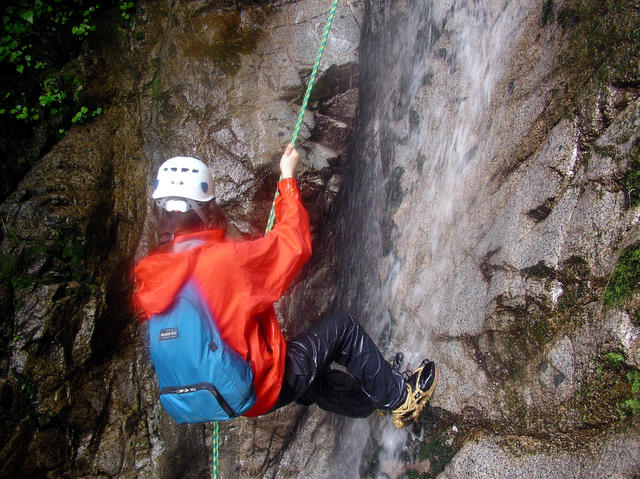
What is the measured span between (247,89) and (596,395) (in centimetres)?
376

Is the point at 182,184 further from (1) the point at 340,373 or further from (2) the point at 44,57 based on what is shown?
(2) the point at 44,57

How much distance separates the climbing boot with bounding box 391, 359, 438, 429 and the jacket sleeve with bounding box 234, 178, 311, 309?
1.63 metres

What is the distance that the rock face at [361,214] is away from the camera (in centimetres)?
318

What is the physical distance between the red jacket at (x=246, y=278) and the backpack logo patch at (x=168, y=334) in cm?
12

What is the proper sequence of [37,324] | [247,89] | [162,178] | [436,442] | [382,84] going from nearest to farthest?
[162,178], [436,442], [37,324], [247,89], [382,84]

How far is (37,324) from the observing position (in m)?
4.28

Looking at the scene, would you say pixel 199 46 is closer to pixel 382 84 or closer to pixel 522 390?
pixel 382 84

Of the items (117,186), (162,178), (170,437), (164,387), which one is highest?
(162,178)

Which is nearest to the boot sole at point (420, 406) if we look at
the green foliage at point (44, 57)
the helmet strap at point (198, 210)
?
the helmet strap at point (198, 210)

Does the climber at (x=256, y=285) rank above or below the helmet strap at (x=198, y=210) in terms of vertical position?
below

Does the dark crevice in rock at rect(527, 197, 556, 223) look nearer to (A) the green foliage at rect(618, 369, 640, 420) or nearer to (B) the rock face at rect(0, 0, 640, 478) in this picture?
(B) the rock face at rect(0, 0, 640, 478)

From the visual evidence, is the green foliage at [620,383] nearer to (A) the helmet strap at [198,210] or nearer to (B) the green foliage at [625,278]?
(B) the green foliage at [625,278]

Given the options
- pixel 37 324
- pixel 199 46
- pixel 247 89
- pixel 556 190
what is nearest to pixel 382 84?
pixel 247 89

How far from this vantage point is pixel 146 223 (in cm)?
499
